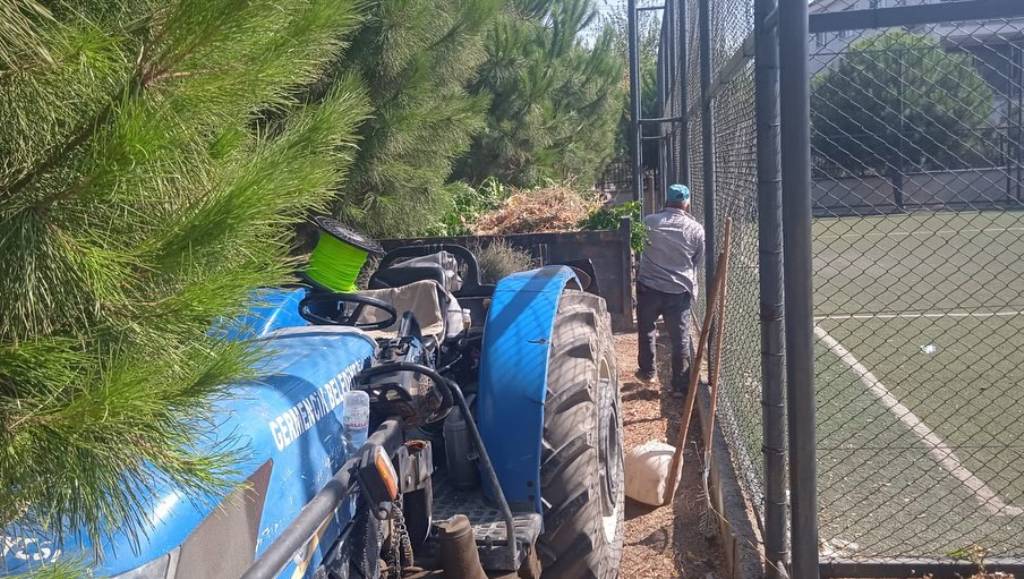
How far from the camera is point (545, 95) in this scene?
1764cm

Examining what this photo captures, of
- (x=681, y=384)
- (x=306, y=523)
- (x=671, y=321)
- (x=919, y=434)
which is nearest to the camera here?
(x=306, y=523)

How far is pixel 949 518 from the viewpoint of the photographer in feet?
15.8

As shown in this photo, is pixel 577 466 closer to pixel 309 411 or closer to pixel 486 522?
pixel 486 522

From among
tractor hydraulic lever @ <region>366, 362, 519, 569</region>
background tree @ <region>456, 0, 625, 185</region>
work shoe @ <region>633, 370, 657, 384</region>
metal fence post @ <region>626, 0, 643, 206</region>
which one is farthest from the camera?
background tree @ <region>456, 0, 625, 185</region>

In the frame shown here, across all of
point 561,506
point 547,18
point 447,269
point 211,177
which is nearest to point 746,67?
point 447,269

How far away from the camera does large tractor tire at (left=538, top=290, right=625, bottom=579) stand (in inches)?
144

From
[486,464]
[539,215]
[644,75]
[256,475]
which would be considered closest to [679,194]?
[539,215]

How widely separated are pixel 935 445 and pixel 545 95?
41.8ft

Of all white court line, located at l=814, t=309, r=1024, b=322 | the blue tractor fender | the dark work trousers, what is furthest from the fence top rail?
white court line, located at l=814, t=309, r=1024, b=322

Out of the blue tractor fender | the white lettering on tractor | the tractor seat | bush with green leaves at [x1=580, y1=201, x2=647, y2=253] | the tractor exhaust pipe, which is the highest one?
bush with green leaves at [x1=580, y1=201, x2=647, y2=253]

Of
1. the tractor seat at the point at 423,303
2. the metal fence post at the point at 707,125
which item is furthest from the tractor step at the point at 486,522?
the metal fence post at the point at 707,125

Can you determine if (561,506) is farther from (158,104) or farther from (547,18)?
(547,18)

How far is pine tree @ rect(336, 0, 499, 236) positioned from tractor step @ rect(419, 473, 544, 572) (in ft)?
16.0

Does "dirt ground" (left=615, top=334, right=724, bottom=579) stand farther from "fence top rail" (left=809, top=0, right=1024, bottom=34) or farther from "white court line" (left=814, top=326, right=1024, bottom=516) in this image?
"fence top rail" (left=809, top=0, right=1024, bottom=34)
